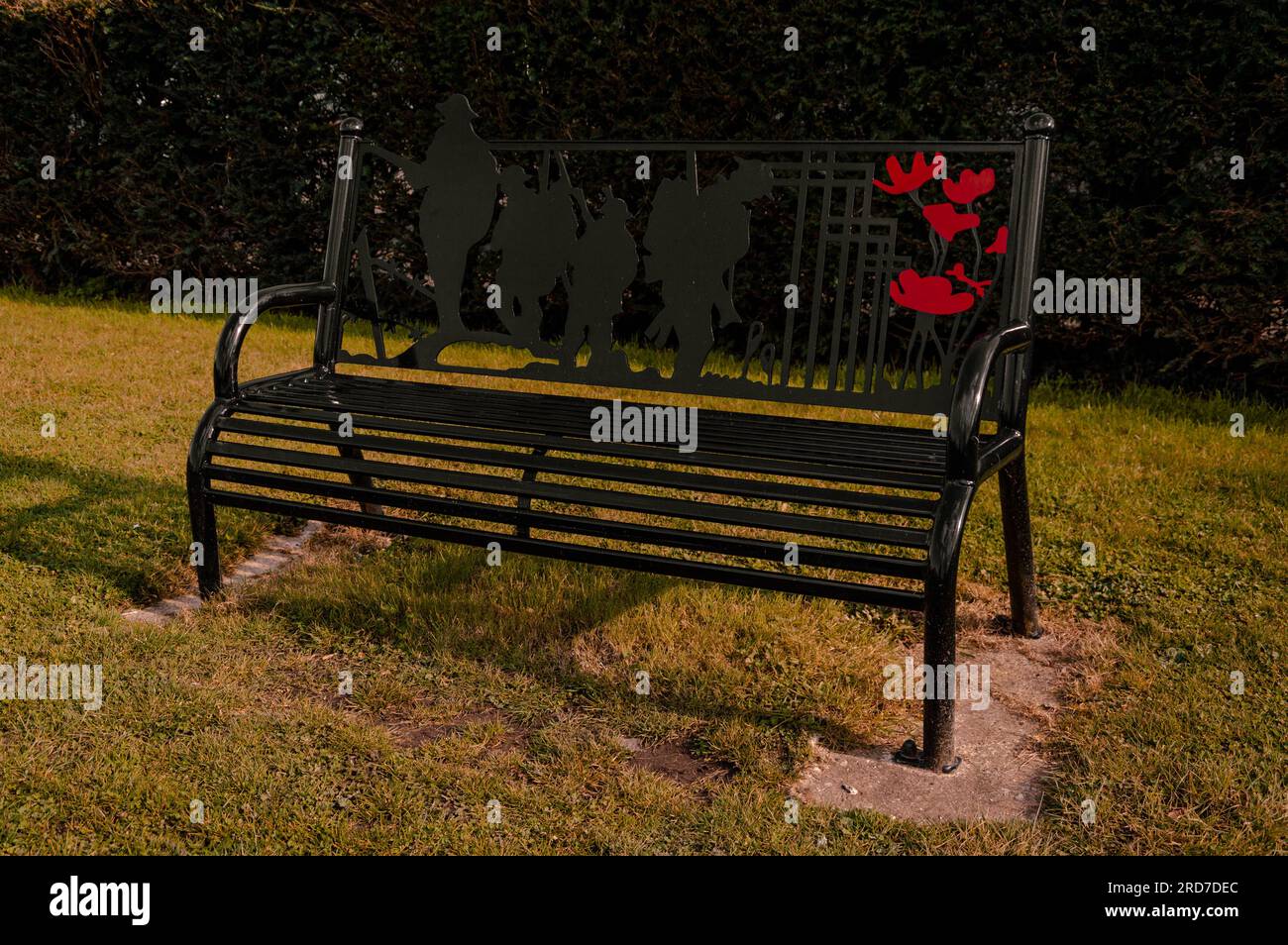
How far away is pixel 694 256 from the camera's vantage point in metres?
3.23

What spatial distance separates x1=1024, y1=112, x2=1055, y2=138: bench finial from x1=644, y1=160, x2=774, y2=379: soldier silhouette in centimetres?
78

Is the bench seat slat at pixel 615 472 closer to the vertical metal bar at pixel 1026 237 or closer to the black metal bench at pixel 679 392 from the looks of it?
the black metal bench at pixel 679 392

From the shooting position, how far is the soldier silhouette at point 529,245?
136 inches

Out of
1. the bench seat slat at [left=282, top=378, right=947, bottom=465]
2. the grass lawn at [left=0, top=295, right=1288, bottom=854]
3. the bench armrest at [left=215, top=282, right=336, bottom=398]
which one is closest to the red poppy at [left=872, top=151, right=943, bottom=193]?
the bench seat slat at [left=282, top=378, right=947, bottom=465]

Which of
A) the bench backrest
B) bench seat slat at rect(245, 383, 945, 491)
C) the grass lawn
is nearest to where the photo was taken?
the grass lawn

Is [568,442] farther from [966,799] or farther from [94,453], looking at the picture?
A: [94,453]

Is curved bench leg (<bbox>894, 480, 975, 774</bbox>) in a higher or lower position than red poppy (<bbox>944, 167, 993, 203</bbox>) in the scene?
lower

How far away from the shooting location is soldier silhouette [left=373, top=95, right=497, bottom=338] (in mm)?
3557

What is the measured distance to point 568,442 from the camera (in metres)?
2.95

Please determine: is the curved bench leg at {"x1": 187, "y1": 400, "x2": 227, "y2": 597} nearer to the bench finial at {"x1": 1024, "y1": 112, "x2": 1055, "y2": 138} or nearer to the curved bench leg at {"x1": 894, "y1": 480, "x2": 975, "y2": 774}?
the curved bench leg at {"x1": 894, "y1": 480, "x2": 975, "y2": 774}

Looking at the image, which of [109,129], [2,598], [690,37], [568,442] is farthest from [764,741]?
[109,129]

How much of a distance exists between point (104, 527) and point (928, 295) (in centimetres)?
283

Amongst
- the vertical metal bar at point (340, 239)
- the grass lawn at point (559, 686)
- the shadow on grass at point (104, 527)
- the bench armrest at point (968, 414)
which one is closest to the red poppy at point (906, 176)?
the bench armrest at point (968, 414)

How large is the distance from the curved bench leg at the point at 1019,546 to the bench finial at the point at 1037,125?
2.80 ft
